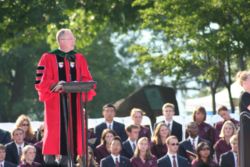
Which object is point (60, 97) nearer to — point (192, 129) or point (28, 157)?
point (28, 157)

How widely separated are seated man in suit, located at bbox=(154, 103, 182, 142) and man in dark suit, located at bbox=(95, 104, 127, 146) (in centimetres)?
65

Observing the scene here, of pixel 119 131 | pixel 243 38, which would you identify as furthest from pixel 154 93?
pixel 119 131

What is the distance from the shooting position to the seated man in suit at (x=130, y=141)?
1755 centimetres

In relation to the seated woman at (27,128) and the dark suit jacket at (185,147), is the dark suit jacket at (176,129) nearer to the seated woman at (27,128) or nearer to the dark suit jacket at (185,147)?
the dark suit jacket at (185,147)

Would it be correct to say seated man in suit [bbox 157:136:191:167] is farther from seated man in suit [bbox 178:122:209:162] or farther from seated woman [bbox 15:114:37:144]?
seated woman [bbox 15:114:37:144]

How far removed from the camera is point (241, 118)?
40.7ft

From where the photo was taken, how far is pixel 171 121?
18547 millimetres

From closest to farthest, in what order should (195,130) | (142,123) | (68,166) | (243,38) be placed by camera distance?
(68,166), (195,130), (142,123), (243,38)

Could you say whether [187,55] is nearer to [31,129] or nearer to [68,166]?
[31,129]

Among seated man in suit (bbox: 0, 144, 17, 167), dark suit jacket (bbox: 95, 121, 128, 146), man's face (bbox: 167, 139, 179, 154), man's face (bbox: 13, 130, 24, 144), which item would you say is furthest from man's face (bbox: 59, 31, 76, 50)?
dark suit jacket (bbox: 95, 121, 128, 146)

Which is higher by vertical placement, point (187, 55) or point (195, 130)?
point (187, 55)

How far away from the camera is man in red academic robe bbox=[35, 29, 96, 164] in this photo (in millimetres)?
11594

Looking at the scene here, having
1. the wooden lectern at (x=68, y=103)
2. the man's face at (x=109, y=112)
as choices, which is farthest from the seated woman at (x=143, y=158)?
the wooden lectern at (x=68, y=103)

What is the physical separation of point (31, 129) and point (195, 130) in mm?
3073
